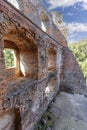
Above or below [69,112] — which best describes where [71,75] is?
above

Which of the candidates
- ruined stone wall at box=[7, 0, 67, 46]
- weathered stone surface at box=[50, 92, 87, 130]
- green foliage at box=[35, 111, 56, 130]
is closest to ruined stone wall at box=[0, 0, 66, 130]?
green foliage at box=[35, 111, 56, 130]

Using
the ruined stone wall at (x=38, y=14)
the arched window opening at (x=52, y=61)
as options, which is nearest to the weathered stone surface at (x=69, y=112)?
the arched window opening at (x=52, y=61)

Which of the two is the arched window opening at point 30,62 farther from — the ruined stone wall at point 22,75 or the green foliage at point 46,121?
the green foliage at point 46,121

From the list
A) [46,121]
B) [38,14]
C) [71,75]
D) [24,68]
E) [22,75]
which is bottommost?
[46,121]

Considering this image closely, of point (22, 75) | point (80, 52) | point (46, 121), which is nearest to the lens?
point (46, 121)

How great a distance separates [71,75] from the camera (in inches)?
400

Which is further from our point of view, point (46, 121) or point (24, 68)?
point (24, 68)

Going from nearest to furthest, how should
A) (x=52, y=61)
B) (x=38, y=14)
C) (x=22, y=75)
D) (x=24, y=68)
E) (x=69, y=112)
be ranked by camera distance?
(x=24, y=68), (x=22, y=75), (x=69, y=112), (x=38, y=14), (x=52, y=61)

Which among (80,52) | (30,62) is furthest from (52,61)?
(80,52)

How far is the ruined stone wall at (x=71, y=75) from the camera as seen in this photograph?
33.1ft

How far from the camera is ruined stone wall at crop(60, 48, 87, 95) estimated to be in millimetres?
10093

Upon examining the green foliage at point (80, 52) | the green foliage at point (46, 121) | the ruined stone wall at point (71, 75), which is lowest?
the green foliage at point (46, 121)

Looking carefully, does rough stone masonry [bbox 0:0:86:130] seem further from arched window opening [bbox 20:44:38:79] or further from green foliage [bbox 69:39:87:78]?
green foliage [bbox 69:39:87:78]

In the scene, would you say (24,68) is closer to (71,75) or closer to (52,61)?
(52,61)
